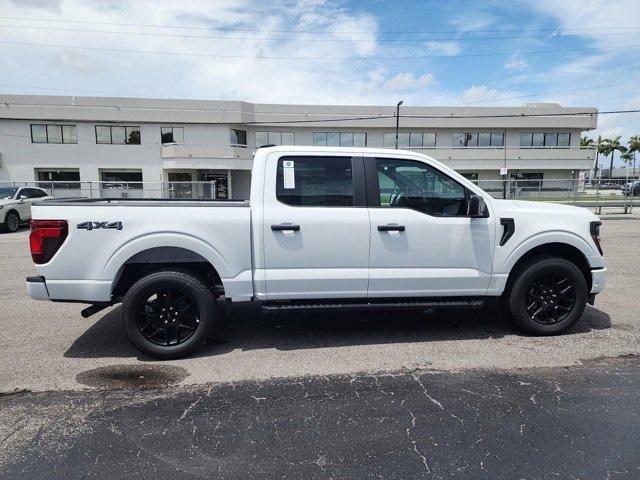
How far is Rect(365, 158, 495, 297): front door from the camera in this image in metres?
4.44

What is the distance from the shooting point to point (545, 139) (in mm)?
41781

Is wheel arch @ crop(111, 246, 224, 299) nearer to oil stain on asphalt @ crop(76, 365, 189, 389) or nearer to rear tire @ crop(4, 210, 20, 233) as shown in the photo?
oil stain on asphalt @ crop(76, 365, 189, 389)

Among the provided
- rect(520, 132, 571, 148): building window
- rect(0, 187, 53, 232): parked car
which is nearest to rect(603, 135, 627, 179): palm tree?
rect(520, 132, 571, 148): building window

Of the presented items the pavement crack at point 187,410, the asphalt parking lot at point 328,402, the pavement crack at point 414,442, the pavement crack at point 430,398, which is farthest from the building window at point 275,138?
the pavement crack at point 414,442

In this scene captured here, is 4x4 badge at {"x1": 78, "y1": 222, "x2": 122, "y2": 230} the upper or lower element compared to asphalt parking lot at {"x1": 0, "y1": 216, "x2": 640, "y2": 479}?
upper

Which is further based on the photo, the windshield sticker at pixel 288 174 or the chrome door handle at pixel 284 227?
the windshield sticker at pixel 288 174

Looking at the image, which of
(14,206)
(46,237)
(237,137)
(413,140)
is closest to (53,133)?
(237,137)

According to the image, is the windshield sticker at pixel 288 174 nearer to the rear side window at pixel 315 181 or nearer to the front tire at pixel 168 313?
the rear side window at pixel 315 181

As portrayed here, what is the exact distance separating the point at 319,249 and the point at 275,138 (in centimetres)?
3480

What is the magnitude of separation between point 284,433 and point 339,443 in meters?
0.40

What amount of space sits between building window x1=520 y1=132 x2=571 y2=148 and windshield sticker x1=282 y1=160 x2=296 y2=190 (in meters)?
42.6

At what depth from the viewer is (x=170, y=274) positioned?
4164mm

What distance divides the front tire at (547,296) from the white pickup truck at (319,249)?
0.6 inches

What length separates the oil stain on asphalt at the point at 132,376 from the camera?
3754 millimetres
